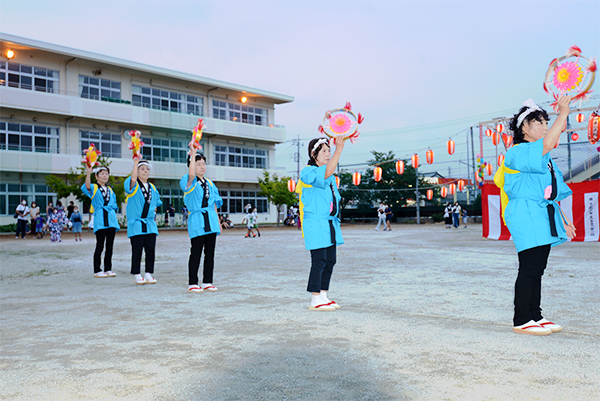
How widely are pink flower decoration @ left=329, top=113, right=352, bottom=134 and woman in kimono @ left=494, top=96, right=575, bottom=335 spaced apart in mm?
1614

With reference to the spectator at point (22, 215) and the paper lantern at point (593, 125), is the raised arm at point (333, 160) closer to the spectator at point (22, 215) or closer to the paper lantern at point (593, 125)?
the paper lantern at point (593, 125)

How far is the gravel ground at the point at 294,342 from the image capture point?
2.74m

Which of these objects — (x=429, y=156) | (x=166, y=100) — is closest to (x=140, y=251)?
(x=429, y=156)

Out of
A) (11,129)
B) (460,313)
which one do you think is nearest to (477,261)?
(460,313)

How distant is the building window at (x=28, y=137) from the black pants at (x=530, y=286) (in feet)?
111

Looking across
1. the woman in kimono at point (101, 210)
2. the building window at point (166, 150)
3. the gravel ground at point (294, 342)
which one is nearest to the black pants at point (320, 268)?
the gravel ground at point (294, 342)

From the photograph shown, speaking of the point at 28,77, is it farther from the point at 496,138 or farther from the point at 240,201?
the point at 496,138

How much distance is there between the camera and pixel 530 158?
12.7 ft

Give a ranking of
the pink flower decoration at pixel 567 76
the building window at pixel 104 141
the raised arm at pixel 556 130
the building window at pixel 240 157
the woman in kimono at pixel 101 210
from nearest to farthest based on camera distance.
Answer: the raised arm at pixel 556 130 → the pink flower decoration at pixel 567 76 → the woman in kimono at pixel 101 210 → the building window at pixel 104 141 → the building window at pixel 240 157

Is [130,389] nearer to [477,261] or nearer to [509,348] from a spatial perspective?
[509,348]

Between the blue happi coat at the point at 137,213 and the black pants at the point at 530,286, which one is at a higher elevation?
the blue happi coat at the point at 137,213

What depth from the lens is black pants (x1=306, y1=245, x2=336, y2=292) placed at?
5.08 metres

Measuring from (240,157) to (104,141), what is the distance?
12243mm

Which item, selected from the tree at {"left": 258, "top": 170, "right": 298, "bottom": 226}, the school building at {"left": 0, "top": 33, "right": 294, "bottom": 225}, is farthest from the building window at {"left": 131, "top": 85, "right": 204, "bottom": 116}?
the tree at {"left": 258, "top": 170, "right": 298, "bottom": 226}
